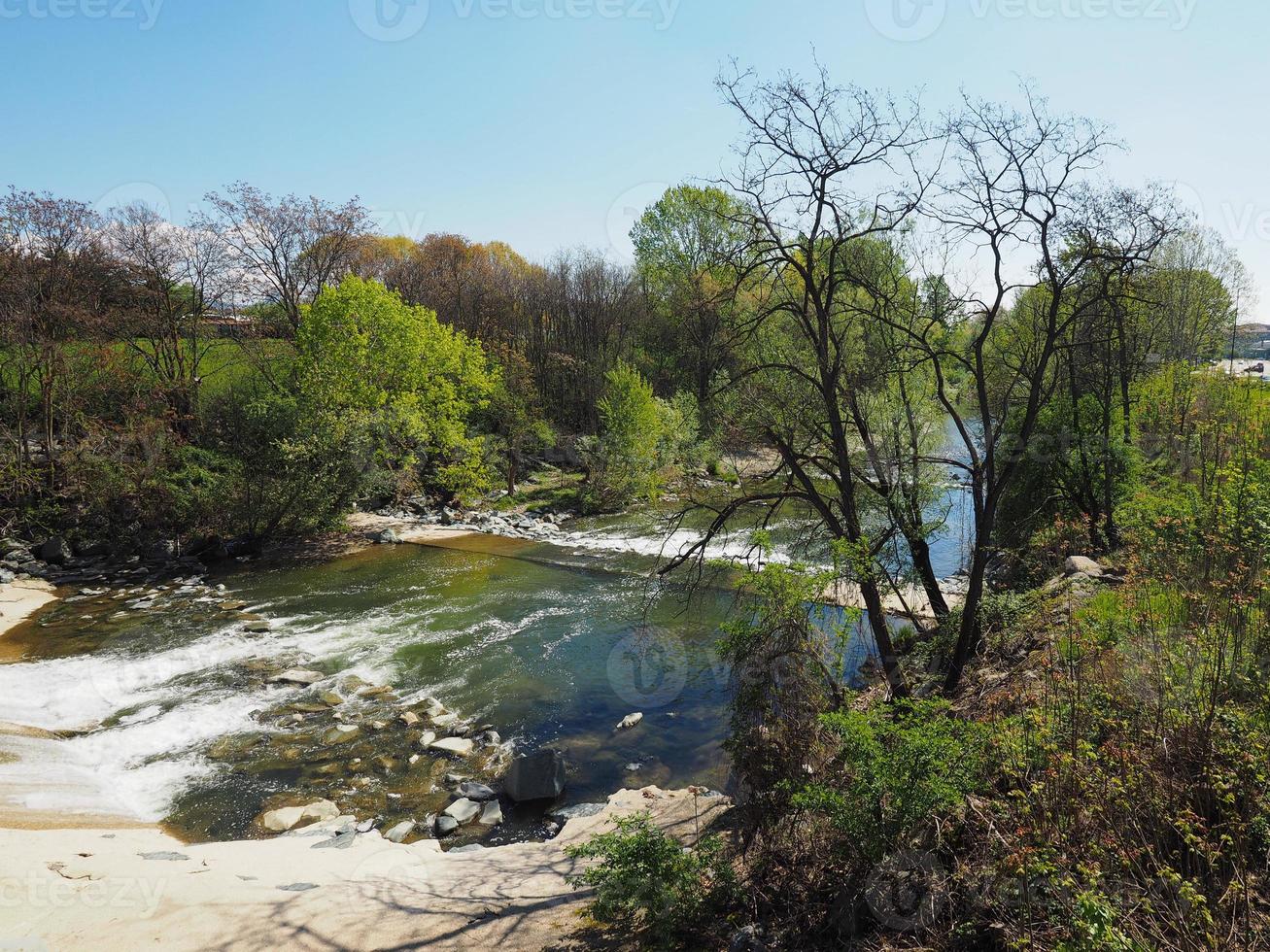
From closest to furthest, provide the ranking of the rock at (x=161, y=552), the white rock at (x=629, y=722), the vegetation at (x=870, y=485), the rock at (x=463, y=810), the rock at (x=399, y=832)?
1. the vegetation at (x=870, y=485)
2. the rock at (x=399, y=832)
3. the rock at (x=463, y=810)
4. the white rock at (x=629, y=722)
5. the rock at (x=161, y=552)

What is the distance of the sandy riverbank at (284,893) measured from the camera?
5.14 meters

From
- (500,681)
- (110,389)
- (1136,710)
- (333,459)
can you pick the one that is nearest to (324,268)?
(110,389)

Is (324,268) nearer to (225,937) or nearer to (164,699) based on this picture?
(164,699)

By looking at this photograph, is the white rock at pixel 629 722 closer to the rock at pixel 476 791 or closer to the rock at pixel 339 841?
the rock at pixel 476 791

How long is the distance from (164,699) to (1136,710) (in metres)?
12.4

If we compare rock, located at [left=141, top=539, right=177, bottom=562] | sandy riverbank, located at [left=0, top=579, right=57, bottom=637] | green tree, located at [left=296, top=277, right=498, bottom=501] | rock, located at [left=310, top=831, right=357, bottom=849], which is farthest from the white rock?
rock, located at [left=141, top=539, right=177, bottom=562]

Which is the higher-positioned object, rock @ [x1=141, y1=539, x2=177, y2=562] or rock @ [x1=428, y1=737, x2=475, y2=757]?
rock @ [x1=141, y1=539, x2=177, y2=562]

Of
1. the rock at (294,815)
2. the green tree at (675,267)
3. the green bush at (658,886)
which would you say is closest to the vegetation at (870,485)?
the green bush at (658,886)

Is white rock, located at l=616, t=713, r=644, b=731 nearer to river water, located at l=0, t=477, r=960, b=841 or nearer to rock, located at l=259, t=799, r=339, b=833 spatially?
river water, located at l=0, t=477, r=960, b=841

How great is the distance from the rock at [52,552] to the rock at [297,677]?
416 inches

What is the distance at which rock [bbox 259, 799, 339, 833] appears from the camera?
26.1 feet

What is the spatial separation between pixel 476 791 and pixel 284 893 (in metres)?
2.95

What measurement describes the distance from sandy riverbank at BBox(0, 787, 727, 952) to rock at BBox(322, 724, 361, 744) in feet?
7.64

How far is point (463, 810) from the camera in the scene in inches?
325
